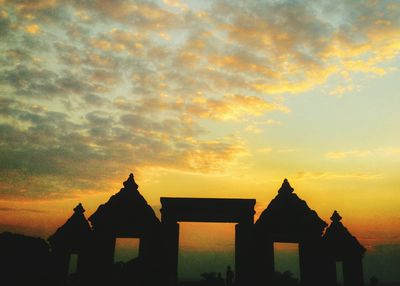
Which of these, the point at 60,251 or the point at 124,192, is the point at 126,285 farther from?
the point at 124,192

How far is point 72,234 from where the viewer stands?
18.2 meters

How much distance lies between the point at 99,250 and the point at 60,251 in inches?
139

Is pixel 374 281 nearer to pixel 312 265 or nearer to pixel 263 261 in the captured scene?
pixel 312 265

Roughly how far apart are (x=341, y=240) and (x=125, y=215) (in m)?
12.1

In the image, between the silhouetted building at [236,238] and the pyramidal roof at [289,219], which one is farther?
the pyramidal roof at [289,219]

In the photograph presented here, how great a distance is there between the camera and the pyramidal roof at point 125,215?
→ 53.6 ft

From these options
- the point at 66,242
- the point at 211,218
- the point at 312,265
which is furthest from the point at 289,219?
the point at 66,242

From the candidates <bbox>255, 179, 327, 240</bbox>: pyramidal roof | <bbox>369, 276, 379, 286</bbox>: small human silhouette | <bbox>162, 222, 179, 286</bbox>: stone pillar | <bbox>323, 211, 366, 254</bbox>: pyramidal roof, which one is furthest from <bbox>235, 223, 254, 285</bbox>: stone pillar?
<bbox>369, 276, 379, 286</bbox>: small human silhouette

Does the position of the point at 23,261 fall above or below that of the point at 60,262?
below

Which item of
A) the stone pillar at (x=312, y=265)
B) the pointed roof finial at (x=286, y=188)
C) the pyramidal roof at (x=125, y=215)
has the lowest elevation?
the stone pillar at (x=312, y=265)

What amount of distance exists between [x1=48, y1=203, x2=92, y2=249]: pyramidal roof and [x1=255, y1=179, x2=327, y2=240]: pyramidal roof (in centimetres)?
1012

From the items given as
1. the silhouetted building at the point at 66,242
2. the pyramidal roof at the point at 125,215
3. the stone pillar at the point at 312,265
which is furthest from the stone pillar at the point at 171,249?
the stone pillar at the point at 312,265

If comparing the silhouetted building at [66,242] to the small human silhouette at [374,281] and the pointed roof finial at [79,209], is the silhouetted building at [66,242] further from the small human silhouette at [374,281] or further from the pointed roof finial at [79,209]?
the small human silhouette at [374,281]

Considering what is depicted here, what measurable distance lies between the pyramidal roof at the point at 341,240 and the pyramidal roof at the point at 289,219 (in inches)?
108
